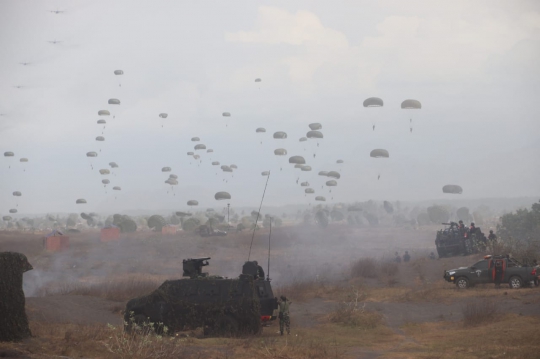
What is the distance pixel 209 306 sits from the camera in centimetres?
1778

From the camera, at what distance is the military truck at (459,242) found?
133 feet

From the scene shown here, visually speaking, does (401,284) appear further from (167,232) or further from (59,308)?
(167,232)

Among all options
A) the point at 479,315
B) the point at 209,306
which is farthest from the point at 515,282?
the point at 209,306

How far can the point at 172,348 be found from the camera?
14250 mm

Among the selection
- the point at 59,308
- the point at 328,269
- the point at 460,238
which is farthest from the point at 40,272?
the point at 460,238

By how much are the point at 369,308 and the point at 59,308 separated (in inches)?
497

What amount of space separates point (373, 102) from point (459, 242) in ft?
63.7

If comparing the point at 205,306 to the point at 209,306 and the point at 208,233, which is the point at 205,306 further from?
the point at 208,233

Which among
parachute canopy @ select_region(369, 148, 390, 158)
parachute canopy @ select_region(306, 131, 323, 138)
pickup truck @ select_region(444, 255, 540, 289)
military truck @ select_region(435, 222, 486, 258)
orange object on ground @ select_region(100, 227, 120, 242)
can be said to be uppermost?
parachute canopy @ select_region(306, 131, 323, 138)

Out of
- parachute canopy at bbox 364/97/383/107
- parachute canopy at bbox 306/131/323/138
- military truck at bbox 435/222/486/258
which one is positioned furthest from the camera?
parachute canopy at bbox 306/131/323/138

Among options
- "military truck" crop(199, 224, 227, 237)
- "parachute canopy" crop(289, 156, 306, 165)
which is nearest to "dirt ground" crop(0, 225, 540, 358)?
"military truck" crop(199, 224, 227, 237)

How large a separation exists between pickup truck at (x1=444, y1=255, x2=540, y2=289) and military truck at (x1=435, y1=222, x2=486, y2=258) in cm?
1182

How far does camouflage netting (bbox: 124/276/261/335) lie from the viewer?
17.6 m

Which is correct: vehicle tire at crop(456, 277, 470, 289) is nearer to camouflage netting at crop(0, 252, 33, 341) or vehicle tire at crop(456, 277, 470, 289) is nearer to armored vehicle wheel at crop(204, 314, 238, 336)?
armored vehicle wheel at crop(204, 314, 238, 336)
